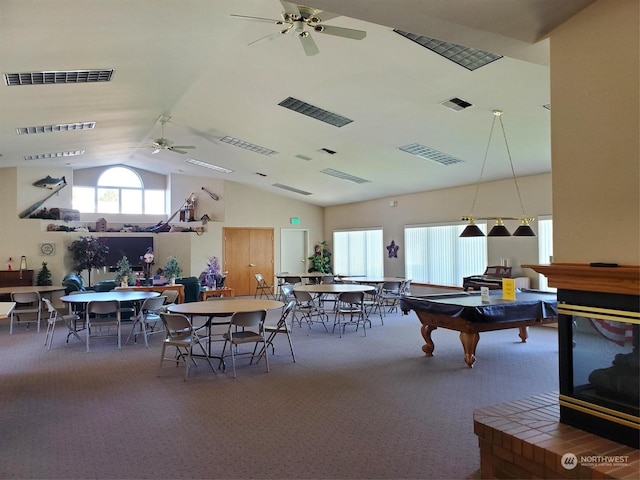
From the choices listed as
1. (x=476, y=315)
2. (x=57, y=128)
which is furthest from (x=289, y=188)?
(x=476, y=315)

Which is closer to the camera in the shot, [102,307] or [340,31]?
[340,31]

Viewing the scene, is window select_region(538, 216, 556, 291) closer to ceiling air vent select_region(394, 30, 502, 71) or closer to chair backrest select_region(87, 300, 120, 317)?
ceiling air vent select_region(394, 30, 502, 71)

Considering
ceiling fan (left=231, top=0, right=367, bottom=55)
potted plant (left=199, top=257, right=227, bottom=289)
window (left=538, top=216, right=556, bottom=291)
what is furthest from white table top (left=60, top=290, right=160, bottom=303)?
window (left=538, top=216, right=556, bottom=291)

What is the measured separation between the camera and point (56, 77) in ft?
15.7

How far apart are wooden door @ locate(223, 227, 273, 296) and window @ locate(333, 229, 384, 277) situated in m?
2.09

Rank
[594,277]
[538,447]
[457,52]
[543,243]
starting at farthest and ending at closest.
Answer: [543,243] → [457,52] → [594,277] → [538,447]

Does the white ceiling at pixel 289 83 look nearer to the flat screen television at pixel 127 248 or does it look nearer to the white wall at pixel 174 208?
the white wall at pixel 174 208

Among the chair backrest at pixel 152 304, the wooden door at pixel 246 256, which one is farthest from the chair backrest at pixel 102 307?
the wooden door at pixel 246 256

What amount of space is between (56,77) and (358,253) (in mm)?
9147

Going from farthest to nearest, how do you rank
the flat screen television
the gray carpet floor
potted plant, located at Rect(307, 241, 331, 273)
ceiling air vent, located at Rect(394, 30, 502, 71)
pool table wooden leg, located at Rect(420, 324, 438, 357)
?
potted plant, located at Rect(307, 241, 331, 273) → the flat screen television → pool table wooden leg, located at Rect(420, 324, 438, 357) → ceiling air vent, located at Rect(394, 30, 502, 71) → the gray carpet floor

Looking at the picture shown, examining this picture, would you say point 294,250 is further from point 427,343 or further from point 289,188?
point 427,343

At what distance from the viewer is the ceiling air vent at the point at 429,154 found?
24.6 feet

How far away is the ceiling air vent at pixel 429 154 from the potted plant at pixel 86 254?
25.2 feet

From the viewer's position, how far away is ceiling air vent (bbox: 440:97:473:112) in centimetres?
559
